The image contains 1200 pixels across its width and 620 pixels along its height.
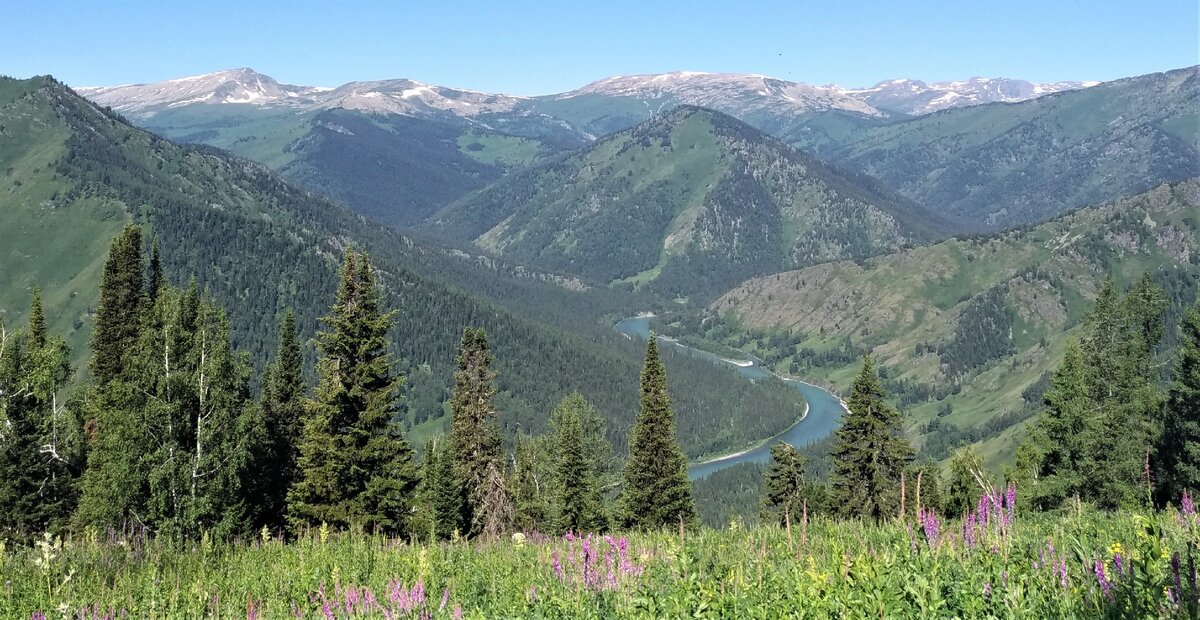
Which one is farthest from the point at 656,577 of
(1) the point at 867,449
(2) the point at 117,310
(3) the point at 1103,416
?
(3) the point at 1103,416

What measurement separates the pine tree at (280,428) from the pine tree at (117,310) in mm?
9377

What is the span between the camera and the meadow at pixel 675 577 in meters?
7.12

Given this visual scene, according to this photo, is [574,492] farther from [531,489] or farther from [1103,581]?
[1103,581]

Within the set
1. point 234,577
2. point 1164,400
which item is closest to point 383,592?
point 234,577

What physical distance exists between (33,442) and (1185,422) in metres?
76.1

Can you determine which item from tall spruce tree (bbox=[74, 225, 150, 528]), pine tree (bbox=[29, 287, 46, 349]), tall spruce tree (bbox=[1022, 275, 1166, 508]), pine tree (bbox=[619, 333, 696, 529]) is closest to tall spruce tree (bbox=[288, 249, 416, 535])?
tall spruce tree (bbox=[74, 225, 150, 528])

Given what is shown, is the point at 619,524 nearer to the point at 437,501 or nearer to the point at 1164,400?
the point at 437,501

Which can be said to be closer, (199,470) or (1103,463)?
(199,470)

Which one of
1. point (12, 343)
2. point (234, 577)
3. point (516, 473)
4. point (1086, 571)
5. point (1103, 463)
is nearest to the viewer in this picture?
point (1086, 571)

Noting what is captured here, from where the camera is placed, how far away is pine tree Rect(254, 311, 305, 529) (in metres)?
49.0

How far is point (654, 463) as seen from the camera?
2335 inches

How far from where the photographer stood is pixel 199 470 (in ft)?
111

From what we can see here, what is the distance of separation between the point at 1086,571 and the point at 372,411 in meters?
35.2

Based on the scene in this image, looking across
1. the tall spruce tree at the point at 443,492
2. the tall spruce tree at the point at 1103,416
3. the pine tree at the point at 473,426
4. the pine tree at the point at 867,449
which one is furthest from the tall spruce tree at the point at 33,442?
the tall spruce tree at the point at 1103,416
